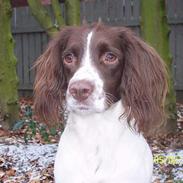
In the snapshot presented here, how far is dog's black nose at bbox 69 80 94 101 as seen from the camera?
3373 mm

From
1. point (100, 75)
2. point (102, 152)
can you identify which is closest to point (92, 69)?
point (100, 75)

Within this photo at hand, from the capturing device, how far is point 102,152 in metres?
3.89

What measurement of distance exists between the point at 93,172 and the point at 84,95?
65 centimetres

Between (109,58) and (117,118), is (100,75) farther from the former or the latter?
(117,118)

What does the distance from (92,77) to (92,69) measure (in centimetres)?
10

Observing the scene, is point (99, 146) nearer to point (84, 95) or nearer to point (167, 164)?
point (84, 95)

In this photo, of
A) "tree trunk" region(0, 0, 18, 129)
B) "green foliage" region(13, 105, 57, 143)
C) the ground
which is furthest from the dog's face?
"tree trunk" region(0, 0, 18, 129)

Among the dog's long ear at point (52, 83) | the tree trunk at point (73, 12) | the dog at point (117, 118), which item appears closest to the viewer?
the dog at point (117, 118)

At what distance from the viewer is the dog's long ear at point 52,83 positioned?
13.1 ft

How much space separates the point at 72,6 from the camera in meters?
7.46

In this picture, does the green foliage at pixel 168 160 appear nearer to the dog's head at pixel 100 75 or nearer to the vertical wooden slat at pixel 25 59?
the dog's head at pixel 100 75

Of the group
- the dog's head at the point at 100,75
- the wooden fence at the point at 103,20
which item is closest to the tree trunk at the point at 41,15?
the wooden fence at the point at 103,20

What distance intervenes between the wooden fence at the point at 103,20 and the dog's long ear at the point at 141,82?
19.5 feet

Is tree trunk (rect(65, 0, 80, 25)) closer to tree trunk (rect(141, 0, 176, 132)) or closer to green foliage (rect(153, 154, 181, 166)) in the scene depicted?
tree trunk (rect(141, 0, 176, 132))
